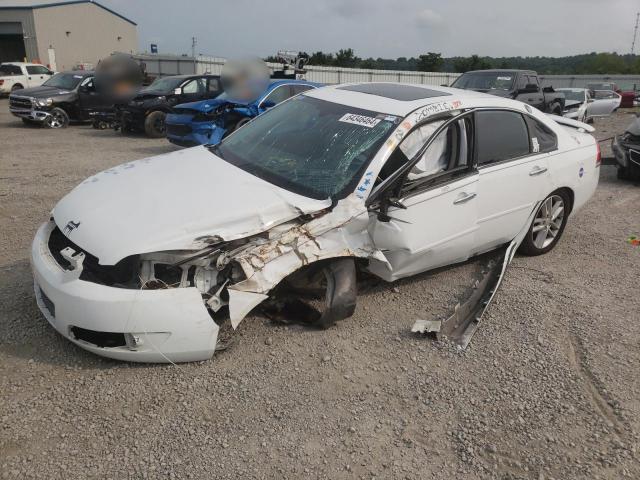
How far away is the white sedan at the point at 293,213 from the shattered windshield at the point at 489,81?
296 inches

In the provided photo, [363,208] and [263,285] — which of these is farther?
[363,208]

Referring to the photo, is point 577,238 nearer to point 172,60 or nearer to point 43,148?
point 43,148

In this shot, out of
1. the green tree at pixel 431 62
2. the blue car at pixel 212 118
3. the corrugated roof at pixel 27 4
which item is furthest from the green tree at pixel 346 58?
the blue car at pixel 212 118

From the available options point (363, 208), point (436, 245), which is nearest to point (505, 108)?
point (436, 245)

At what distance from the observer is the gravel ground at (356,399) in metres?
2.50

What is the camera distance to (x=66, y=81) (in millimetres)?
15617

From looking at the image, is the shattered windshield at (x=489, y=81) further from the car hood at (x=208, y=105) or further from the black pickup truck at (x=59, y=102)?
the black pickup truck at (x=59, y=102)

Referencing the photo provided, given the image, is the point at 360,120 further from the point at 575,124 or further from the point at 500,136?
the point at 575,124

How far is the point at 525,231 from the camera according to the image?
15.6 ft

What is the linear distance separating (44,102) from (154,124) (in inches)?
153

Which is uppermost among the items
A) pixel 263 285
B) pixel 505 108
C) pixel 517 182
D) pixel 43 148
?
pixel 505 108

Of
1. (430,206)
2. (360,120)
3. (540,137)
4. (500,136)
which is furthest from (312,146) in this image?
(540,137)

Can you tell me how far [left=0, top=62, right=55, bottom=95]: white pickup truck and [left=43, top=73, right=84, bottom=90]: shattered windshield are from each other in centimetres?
909

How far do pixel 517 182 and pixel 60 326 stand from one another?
3.67 meters
